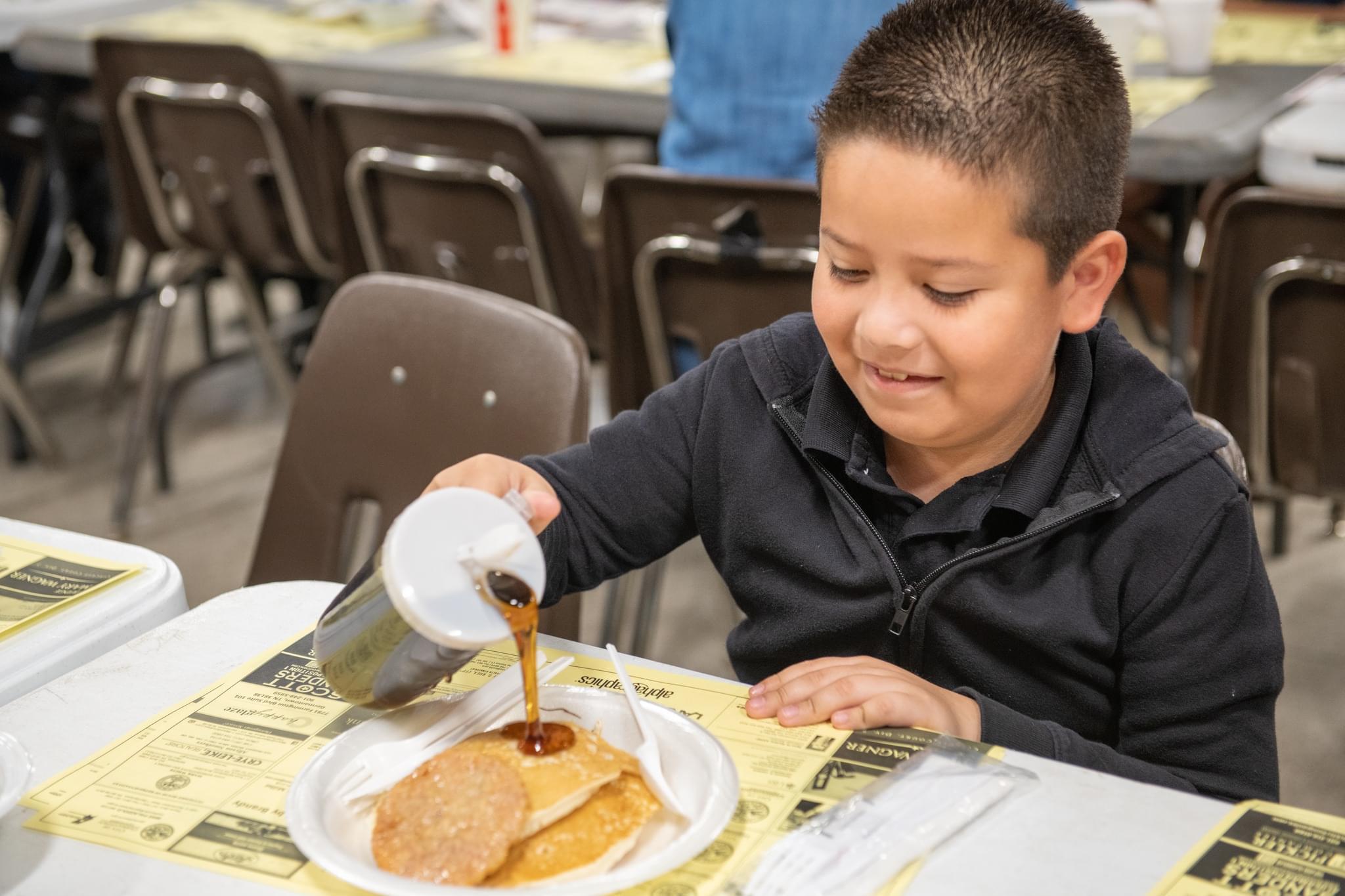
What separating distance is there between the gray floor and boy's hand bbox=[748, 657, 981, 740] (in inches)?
49.8

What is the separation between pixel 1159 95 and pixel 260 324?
173 cm

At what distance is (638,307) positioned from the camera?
2006 millimetres

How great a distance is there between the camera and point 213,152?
2555 mm

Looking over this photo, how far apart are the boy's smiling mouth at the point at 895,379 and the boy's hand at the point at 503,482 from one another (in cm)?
24

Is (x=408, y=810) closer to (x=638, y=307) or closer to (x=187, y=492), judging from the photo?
(x=638, y=307)

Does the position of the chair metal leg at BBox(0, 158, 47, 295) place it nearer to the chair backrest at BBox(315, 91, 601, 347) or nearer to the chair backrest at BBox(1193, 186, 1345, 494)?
the chair backrest at BBox(315, 91, 601, 347)

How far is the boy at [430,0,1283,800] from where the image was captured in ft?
3.04

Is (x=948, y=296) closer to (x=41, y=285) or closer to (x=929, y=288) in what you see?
(x=929, y=288)

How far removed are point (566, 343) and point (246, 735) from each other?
0.52 metres

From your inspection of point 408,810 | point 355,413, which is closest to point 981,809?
point 408,810

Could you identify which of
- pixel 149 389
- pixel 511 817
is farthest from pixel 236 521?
pixel 511 817

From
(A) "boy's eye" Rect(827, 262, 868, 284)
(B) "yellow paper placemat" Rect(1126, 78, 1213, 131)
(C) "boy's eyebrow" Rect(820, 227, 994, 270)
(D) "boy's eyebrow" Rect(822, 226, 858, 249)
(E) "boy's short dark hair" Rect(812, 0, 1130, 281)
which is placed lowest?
(B) "yellow paper placemat" Rect(1126, 78, 1213, 131)

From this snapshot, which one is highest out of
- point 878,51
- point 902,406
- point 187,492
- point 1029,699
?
point 878,51

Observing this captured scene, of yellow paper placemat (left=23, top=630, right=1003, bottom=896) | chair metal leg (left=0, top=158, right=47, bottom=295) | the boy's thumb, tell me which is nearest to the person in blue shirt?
the boy's thumb
